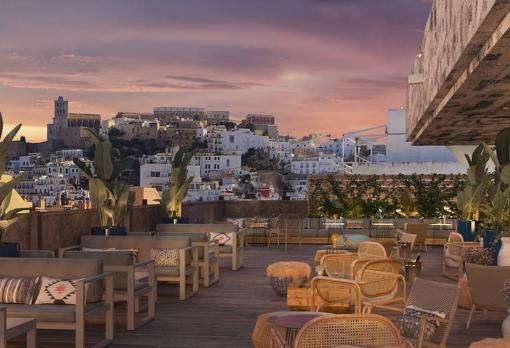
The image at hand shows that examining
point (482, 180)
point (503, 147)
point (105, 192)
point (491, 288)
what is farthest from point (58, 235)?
point (482, 180)

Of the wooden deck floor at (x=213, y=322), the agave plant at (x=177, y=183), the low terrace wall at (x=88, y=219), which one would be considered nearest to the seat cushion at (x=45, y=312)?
the wooden deck floor at (x=213, y=322)

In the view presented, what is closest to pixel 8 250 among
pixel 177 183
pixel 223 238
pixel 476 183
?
pixel 223 238

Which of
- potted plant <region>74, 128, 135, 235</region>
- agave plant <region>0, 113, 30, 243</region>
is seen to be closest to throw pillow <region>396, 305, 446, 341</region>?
agave plant <region>0, 113, 30, 243</region>

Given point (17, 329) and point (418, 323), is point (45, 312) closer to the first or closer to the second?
point (17, 329)

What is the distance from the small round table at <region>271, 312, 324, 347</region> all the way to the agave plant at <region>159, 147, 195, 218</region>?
30.7 ft

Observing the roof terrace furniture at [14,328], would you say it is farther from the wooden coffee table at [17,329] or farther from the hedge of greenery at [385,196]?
the hedge of greenery at [385,196]

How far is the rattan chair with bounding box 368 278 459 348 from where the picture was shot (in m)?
5.59

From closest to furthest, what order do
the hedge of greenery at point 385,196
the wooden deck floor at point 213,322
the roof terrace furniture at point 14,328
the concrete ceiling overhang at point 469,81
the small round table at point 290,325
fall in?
the small round table at point 290,325 → the roof terrace furniture at point 14,328 → the concrete ceiling overhang at point 469,81 → the wooden deck floor at point 213,322 → the hedge of greenery at point 385,196

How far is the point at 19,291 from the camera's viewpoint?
666 cm

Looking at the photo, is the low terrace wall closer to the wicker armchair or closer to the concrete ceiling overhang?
the wicker armchair

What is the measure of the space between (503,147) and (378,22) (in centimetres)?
1332

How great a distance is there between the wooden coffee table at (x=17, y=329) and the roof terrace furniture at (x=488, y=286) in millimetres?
4455

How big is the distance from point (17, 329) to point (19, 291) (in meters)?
1.02

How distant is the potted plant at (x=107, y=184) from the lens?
36.3 ft
